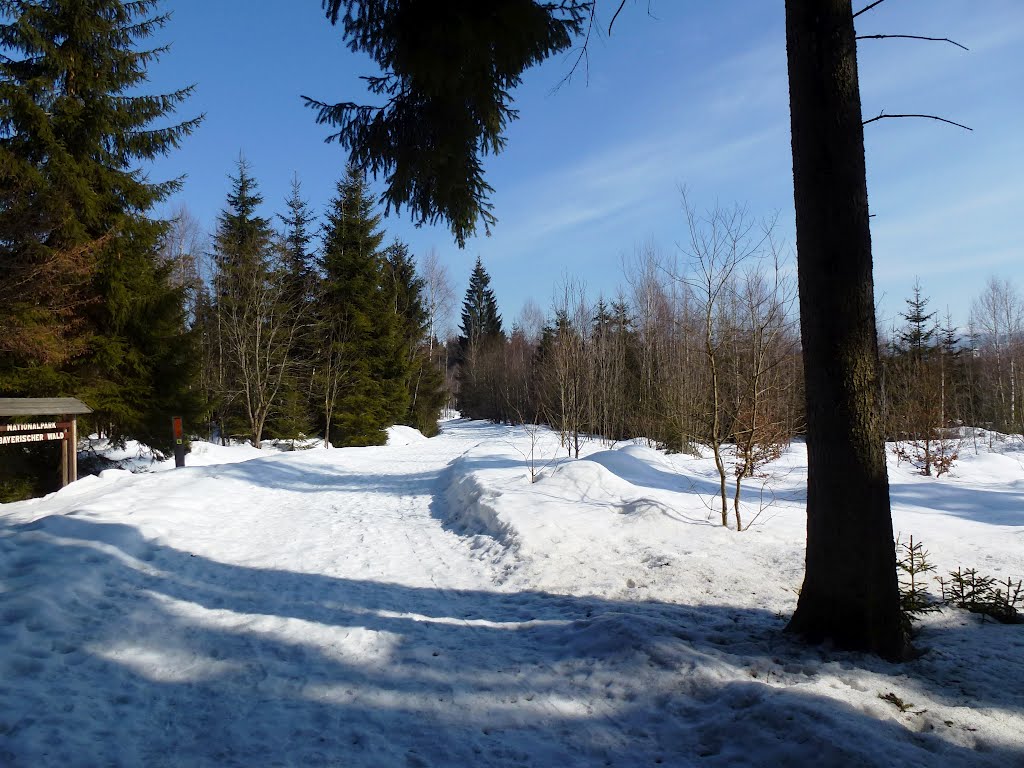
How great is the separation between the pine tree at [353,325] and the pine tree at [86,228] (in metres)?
9.78

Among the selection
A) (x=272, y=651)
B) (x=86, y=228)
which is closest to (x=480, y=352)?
(x=86, y=228)

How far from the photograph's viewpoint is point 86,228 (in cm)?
1354

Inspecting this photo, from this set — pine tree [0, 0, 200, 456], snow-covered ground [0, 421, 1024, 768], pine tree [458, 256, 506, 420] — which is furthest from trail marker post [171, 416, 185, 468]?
pine tree [458, 256, 506, 420]

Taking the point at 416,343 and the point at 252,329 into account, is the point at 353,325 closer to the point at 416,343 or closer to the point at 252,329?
the point at 252,329

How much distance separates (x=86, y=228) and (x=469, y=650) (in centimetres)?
1535

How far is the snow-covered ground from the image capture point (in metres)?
2.48

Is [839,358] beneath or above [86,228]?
beneath

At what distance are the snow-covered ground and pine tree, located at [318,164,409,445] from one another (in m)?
17.2

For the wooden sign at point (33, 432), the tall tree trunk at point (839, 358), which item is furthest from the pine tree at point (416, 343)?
the tall tree trunk at point (839, 358)

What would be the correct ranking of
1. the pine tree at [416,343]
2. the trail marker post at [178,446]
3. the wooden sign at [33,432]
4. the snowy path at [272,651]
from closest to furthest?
the snowy path at [272,651], the wooden sign at [33,432], the trail marker post at [178,446], the pine tree at [416,343]

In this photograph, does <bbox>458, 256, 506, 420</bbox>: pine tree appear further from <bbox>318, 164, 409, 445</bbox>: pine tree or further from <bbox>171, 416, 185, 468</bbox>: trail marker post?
<bbox>171, 416, 185, 468</bbox>: trail marker post

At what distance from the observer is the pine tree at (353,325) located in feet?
81.6

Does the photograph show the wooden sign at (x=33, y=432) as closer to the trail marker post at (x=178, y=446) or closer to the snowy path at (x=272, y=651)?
the trail marker post at (x=178, y=446)

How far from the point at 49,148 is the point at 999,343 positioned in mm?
46514
